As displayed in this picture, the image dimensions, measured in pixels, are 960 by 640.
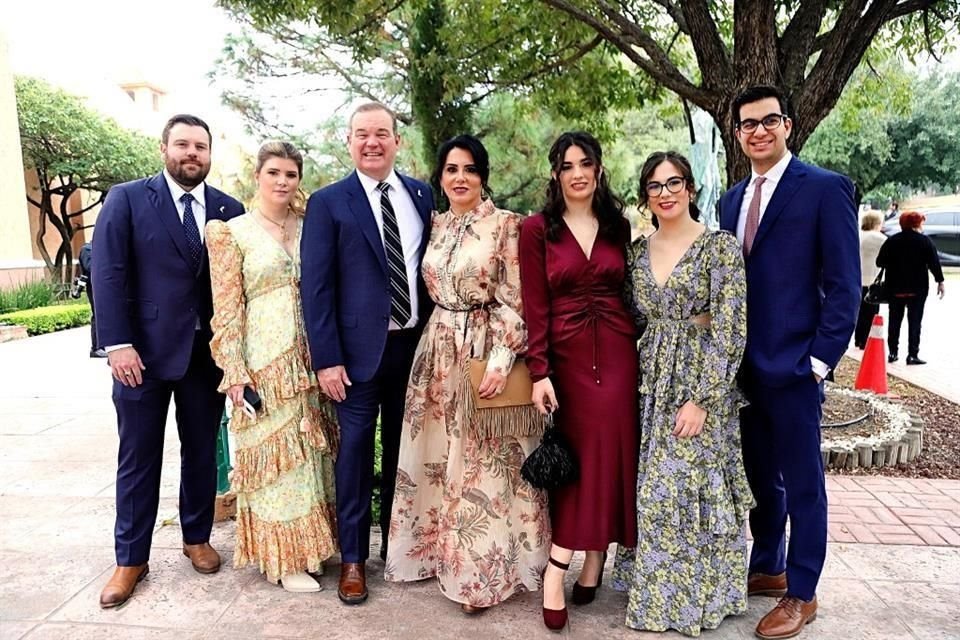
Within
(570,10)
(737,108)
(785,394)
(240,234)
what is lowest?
(785,394)

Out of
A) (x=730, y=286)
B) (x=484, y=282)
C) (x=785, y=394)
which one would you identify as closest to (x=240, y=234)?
(x=484, y=282)

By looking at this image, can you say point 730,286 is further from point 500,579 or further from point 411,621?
point 411,621

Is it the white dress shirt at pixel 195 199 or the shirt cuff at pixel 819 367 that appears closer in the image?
the shirt cuff at pixel 819 367

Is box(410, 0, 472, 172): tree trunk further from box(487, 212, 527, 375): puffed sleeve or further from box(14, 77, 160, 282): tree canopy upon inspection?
box(14, 77, 160, 282): tree canopy

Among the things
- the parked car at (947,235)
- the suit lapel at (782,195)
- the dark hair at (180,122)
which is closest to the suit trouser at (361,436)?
the dark hair at (180,122)

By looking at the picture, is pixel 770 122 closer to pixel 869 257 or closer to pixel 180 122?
pixel 180 122

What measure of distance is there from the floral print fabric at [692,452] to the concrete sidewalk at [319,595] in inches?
6.9

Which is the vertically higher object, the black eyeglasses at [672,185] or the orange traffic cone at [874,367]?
the black eyeglasses at [672,185]

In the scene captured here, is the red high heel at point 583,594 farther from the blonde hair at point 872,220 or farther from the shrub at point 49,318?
the shrub at point 49,318

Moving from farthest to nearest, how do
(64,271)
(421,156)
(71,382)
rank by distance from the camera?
(64,271) < (421,156) < (71,382)

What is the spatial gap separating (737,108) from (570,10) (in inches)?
95.8

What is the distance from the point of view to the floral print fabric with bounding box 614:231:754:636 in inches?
99.5

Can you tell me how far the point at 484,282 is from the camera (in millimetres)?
2805

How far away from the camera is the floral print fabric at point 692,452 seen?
253cm
